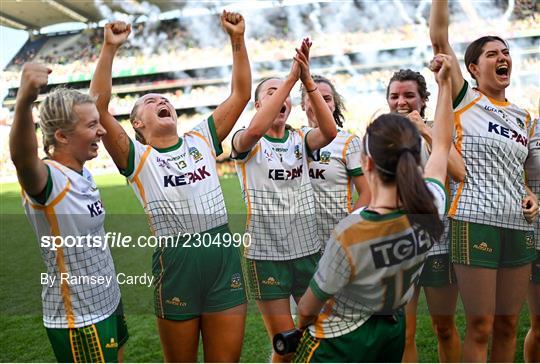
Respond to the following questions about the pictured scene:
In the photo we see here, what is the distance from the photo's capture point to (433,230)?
1.90 meters

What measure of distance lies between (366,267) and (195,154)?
4.16 feet

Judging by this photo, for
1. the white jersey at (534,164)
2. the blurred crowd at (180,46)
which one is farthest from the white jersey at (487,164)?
the blurred crowd at (180,46)

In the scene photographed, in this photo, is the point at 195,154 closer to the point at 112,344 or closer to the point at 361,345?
the point at 112,344

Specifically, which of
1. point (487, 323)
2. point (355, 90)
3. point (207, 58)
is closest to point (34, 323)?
point (487, 323)

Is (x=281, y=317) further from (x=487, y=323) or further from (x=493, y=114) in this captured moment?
(x=493, y=114)

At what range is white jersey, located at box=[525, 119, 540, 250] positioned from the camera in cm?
319

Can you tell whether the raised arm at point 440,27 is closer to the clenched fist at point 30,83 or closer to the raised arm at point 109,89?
the raised arm at point 109,89

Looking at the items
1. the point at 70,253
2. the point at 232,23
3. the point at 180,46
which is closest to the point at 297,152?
the point at 232,23

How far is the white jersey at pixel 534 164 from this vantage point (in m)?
3.19

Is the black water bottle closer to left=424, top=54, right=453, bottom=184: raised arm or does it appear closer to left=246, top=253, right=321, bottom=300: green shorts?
left=424, top=54, right=453, bottom=184: raised arm

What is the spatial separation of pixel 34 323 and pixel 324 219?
10.8 feet

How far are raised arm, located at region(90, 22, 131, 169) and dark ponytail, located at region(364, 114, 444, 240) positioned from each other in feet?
4.30

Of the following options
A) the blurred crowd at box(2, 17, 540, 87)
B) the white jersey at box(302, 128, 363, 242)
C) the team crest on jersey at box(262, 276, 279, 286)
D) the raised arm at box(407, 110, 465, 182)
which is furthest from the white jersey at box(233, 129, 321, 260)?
the blurred crowd at box(2, 17, 540, 87)

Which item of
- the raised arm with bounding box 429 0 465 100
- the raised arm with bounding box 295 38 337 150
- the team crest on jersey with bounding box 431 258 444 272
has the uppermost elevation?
the raised arm with bounding box 429 0 465 100
